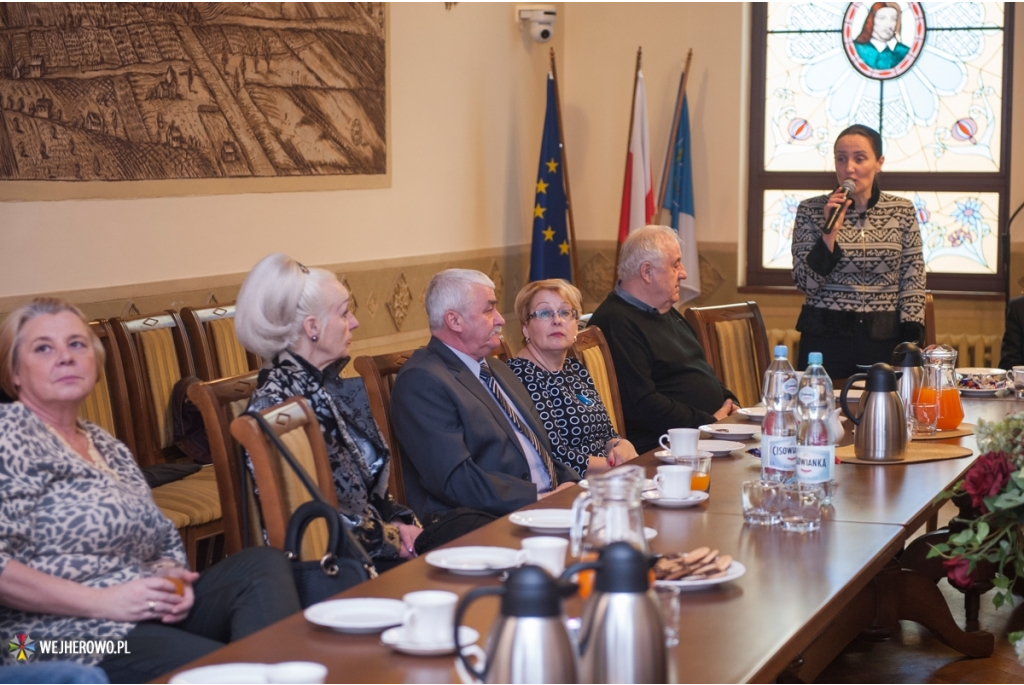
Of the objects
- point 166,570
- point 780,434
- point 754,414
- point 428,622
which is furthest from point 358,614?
point 754,414

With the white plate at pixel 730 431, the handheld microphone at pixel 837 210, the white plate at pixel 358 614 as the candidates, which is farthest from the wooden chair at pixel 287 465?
the handheld microphone at pixel 837 210

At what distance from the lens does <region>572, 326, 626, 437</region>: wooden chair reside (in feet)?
13.3

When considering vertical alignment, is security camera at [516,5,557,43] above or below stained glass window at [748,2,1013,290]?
above

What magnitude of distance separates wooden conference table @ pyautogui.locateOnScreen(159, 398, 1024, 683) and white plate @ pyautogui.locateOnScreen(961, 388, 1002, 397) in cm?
126

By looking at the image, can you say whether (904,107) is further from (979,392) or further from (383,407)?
(383,407)

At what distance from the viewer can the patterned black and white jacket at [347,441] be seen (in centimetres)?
279

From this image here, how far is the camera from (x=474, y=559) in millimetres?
2180

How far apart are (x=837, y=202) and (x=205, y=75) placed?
8.37ft

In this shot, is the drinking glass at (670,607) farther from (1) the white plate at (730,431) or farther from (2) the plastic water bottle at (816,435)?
(1) the white plate at (730,431)

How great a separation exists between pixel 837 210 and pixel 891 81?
257 cm

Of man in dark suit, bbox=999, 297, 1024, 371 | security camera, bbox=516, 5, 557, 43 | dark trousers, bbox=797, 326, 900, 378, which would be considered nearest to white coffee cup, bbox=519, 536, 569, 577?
dark trousers, bbox=797, 326, 900, 378

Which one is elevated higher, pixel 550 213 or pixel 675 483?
pixel 550 213

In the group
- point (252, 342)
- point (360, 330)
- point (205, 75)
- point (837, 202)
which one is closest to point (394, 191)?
point (360, 330)

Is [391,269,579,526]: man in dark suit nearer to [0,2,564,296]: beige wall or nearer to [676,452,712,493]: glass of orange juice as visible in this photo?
[676,452,712,493]: glass of orange juice
